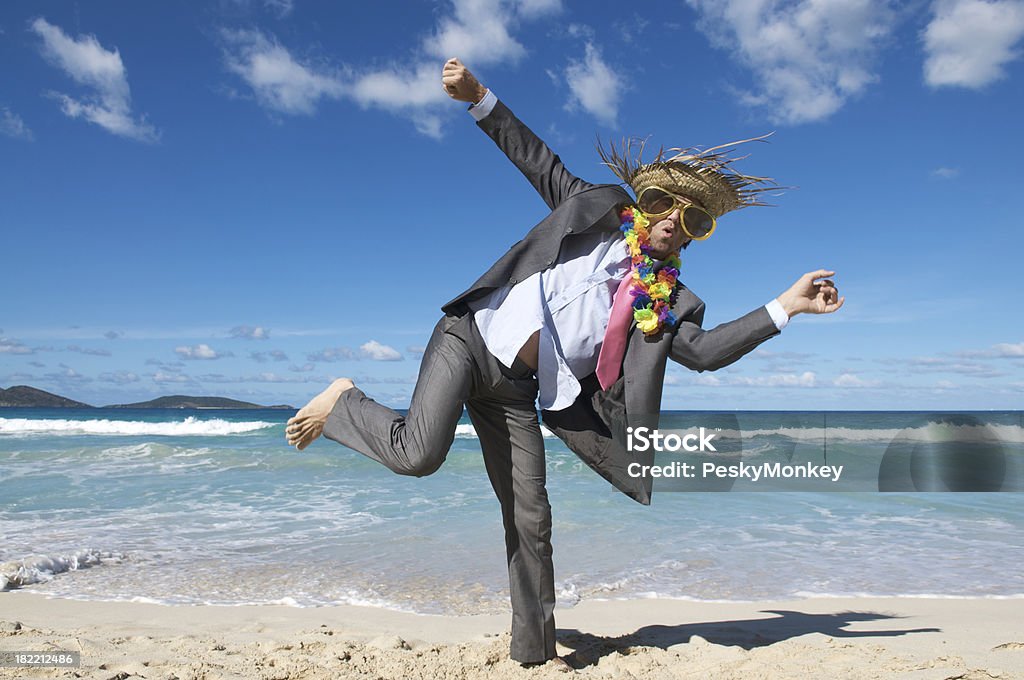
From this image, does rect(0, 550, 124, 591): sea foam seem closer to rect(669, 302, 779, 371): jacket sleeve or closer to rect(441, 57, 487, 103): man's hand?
rect(441, 57, 487, 103): man's hand

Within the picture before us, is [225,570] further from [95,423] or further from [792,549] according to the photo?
[95,423]

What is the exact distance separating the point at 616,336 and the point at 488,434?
0.69m

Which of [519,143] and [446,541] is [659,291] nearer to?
[519,143]

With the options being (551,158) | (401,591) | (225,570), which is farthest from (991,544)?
(225,570)

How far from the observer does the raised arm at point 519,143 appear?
3.08m

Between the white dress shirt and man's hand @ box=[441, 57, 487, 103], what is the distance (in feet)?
2.53

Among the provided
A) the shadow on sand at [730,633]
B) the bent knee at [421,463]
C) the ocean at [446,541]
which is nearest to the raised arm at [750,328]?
the bent knee at [421,463]

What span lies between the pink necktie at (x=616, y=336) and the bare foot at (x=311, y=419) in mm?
A: 1069

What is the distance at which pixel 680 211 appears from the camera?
2926mm

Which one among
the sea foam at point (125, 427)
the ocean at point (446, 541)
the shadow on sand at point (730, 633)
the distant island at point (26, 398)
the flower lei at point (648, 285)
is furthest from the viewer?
the distant island at point (26, 398)

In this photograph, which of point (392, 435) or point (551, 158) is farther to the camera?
point (551, 158)

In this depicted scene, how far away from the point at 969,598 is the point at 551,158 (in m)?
4.05

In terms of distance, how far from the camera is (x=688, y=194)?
9.62 ft

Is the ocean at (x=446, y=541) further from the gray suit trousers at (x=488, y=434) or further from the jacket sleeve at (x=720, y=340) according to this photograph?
the jacket sleeve at (x=720, y=340)
